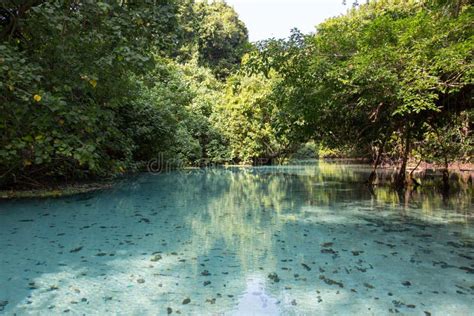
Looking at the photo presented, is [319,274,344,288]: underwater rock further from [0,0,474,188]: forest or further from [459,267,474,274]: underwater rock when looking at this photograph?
[0,0,474,188]: forest

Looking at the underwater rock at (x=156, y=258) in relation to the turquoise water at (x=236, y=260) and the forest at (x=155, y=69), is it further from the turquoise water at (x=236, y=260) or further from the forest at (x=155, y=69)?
the forest at (x=155, y=69)

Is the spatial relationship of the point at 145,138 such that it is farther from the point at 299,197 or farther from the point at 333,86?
the point at 333,86

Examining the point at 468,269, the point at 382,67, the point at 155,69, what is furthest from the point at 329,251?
the point at 155,69

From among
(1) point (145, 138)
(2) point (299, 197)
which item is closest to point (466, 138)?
(2) point (299, 197)

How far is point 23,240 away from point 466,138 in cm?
1592

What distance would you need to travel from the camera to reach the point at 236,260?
4926 millimetres

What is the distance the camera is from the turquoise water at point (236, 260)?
3.54m

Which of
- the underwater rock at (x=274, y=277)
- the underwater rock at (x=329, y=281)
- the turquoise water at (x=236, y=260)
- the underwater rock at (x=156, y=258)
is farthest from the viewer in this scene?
the underwater rock at (x=156, y=258)

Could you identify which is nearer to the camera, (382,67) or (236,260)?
(236,260)

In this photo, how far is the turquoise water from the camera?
3.54m

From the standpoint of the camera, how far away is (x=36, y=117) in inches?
230

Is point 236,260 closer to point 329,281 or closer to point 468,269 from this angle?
point 329,281

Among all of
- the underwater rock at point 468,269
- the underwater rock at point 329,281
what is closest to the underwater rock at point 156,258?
the underwater rock at point 329,281

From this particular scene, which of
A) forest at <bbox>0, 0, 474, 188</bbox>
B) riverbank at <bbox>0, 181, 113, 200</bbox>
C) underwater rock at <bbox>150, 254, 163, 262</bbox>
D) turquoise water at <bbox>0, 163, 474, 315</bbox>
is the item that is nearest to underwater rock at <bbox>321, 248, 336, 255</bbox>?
turquoise water at <bbox>0, 163, 474, 315</bbox>
